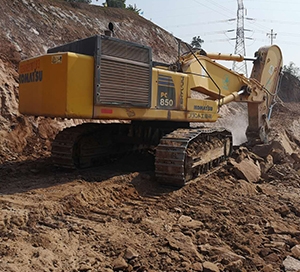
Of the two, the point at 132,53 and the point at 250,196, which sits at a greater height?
the point at 132,53

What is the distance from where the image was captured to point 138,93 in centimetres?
584

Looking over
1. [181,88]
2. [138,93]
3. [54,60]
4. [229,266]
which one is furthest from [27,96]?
[229,266]

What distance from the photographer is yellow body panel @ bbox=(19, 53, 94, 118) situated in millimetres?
5012

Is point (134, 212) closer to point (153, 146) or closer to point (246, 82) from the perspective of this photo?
point (153, 146)

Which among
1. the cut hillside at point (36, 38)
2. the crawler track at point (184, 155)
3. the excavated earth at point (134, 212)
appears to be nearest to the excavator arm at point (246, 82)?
the excavated earth at point (134, 212)

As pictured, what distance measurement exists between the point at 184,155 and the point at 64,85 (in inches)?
90.1

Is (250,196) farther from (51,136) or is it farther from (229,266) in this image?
(51,136)

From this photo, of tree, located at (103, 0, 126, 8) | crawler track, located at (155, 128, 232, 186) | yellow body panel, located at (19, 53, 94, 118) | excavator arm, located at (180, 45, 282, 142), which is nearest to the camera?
yellow body panel, located at (19, 53, 94, 118)

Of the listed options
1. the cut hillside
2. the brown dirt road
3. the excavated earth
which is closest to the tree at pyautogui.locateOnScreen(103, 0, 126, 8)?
the cut hillside

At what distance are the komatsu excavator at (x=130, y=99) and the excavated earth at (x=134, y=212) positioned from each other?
44 centimetres

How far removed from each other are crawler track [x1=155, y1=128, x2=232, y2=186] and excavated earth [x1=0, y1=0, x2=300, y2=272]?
20 centimetres

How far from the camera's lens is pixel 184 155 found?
589 centimetres

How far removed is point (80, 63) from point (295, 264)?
382cm

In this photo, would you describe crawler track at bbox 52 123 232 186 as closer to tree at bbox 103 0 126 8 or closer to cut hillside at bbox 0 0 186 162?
cut hillside at bbox 0 0 186 162
